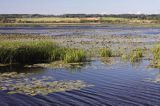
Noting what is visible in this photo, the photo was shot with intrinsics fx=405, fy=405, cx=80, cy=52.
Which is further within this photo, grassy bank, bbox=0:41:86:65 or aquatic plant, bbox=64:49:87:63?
aquatic plant, bbox=64:49:87:63

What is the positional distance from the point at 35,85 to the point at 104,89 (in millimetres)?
3178

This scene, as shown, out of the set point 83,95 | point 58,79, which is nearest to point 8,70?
point 58,79

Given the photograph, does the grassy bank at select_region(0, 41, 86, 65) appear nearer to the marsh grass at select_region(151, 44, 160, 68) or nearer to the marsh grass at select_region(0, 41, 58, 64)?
the marsh grass at select_region(0, 41, 58, 64)

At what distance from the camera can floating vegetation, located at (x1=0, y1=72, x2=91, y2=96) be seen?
1703 centimetres

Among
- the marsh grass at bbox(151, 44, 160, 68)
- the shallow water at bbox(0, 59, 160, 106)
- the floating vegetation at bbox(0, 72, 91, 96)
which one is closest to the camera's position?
the shallow water at bbox(0, 59, 160, 106)

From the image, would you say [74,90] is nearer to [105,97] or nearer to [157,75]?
[105,97]

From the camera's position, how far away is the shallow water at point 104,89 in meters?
15.0

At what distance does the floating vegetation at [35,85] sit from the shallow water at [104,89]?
510 mm

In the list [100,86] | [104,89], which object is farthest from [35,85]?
[104,89]

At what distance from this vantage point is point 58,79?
779 inches

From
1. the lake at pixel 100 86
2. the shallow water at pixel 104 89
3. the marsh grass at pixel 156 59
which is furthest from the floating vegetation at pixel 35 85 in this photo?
the marsh grass at pixel 156 59

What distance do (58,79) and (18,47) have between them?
20.4 feet

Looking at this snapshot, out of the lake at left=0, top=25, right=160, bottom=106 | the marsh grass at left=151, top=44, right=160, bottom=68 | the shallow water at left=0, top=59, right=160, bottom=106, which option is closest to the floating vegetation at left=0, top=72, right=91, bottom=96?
the lake at left=0, top=25, right=160, bottom=106

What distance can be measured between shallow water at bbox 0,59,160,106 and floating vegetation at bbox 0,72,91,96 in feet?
1.67
